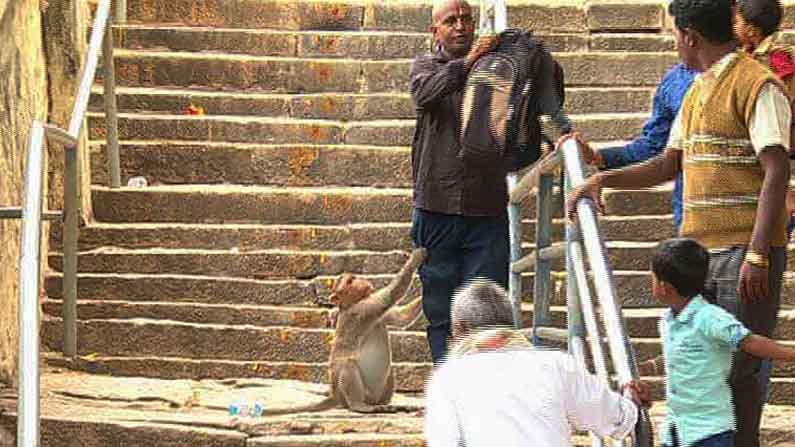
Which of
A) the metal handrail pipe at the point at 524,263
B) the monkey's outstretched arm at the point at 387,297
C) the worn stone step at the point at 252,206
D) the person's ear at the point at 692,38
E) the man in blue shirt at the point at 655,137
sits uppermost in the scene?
the person's ear at the point at 692,38

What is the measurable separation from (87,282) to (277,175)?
128 cm

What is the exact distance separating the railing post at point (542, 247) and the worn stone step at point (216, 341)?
206cm

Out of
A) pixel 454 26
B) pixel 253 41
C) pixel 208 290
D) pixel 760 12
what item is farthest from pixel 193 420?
pixel 253 41

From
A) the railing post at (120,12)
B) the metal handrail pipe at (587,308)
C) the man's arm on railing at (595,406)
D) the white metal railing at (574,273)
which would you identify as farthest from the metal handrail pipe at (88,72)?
the man's arm on railing at (595,406)

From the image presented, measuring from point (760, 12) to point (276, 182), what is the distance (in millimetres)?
4474

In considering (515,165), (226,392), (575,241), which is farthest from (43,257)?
(575,241)

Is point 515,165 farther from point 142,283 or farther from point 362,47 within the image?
point 362,47

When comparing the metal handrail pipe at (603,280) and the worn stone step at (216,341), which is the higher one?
the metal handrail pipe at (603,280)

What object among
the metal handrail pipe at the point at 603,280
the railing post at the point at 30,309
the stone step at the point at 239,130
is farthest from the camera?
the stone step at the point at 239,130

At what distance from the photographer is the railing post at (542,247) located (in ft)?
21.2

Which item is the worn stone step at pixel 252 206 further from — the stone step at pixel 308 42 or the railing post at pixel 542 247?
the railing post at pixel 542 247

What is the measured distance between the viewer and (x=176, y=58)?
10.7 meters

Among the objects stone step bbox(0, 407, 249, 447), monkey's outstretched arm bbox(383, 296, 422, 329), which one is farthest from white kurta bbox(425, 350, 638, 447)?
monkey's outstretched arm bbox(383, 296, 422, 329)

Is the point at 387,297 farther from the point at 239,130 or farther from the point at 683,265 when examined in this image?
the point at 683,265
